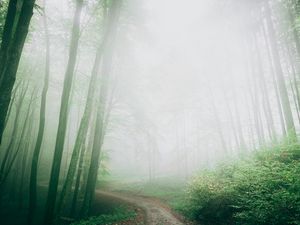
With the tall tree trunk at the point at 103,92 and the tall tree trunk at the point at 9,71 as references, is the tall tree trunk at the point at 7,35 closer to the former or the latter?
the tall tree trunk at the point at 9,71

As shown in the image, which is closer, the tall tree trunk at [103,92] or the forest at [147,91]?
the forest at [147,91]

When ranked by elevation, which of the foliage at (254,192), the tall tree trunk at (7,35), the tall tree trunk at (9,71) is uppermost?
the tall tree trunk at (7,35)

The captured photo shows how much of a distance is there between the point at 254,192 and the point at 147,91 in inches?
581

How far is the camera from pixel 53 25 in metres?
14.3

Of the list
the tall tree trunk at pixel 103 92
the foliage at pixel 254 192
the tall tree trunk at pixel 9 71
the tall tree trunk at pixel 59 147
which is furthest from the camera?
the tall tree trunk at pixel 103 92

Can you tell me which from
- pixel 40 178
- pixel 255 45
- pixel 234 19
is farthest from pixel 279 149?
pixel 40 178

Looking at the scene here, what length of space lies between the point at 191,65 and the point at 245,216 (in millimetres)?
18200

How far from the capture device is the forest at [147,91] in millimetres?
7379

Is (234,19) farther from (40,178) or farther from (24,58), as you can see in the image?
(40,178)

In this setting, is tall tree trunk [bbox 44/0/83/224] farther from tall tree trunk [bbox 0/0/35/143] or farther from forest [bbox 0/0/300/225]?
tall tree trunk [bbox 0/0/35/143]

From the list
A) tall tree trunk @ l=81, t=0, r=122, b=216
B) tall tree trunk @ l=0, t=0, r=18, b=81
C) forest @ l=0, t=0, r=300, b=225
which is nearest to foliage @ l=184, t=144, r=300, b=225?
forest @ l=0, t=0, r=300, b=225

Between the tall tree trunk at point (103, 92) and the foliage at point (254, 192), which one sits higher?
the tall tree trunk at point (103, 92)

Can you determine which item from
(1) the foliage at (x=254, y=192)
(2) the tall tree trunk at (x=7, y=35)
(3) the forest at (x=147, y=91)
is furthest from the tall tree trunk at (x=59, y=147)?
(1) the foliage at (x=254, y=192)

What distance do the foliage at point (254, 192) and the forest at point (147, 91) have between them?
43mm
